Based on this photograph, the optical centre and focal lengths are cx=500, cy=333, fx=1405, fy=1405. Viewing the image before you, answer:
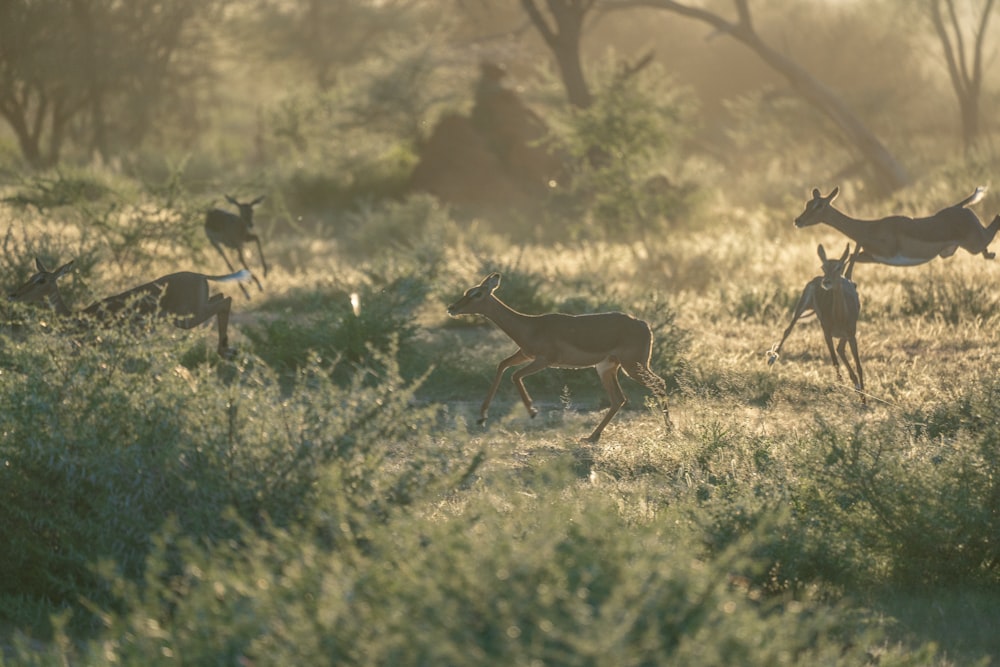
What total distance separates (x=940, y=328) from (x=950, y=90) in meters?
34.8

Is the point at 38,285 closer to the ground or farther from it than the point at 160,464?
closer to the ground

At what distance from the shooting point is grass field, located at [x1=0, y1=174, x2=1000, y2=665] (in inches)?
140

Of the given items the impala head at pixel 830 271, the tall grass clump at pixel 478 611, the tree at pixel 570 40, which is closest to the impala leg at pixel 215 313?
the impala head at pixel 830 271

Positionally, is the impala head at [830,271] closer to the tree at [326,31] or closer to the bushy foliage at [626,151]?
the bushy foliage at [626,151]

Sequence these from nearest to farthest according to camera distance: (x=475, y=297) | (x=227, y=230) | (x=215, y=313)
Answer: (x=475, y=297)
(x=215, y=313)
(x=227, y=230)

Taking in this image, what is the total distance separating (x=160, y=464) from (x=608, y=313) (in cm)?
364

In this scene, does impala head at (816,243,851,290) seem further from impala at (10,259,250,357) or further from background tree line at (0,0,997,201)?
background tree line at (0,0,997,201)

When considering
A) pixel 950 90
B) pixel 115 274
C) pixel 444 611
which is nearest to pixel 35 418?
pixel 444 611

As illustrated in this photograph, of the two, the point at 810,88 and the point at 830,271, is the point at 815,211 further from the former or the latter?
the point at 810,88

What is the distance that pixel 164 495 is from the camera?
207 inches

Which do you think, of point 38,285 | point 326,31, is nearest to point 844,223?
point 38,285

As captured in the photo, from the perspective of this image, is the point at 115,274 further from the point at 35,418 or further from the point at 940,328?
the point at 35,418

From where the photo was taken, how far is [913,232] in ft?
35.4

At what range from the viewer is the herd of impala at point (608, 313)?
8359 millimetres
